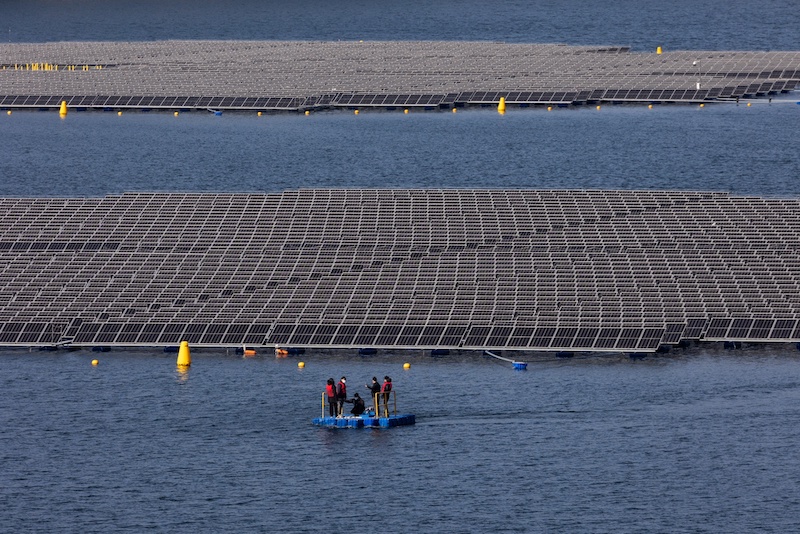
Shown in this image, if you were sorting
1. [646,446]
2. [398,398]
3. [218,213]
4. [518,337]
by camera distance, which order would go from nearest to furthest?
1. [646,446]
2. [398,398]
3. [518,337]
4. [218,213]

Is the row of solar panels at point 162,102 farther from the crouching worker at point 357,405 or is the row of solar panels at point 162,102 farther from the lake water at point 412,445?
the crouching worker at point 357,405

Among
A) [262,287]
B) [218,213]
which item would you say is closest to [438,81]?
[218,213]

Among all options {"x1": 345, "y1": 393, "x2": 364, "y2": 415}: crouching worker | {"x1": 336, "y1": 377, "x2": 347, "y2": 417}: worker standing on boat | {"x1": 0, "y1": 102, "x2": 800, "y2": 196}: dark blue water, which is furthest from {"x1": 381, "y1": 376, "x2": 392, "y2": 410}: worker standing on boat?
{"x1": 0, "y1": 102, "x2": 800, "y2": 196}: dark blue water

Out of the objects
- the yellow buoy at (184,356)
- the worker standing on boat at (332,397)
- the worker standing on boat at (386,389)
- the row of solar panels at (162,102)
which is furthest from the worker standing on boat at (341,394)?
the row of solar panels at (162,102)

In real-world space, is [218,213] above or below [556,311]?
above

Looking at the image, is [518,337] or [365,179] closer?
[518,337]

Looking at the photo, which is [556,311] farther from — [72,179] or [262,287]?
[72,179]

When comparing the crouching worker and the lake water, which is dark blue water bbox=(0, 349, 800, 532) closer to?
the lake water
